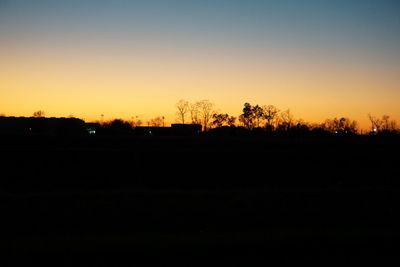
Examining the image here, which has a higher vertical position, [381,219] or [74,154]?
[74,154]

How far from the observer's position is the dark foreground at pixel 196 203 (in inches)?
418

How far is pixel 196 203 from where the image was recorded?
63.4ft

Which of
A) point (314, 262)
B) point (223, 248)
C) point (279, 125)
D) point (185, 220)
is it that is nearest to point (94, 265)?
point (223, 248)

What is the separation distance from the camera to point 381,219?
56.0 feet

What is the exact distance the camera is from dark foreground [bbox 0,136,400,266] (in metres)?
10.6

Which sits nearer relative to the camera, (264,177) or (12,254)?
(12,254)

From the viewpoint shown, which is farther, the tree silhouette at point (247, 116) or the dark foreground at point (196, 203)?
the tree silhouette at point (247, 116)

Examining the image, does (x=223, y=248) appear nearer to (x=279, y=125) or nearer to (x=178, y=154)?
(x=178, y=154)

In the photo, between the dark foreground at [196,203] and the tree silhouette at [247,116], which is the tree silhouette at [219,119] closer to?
the tree silhouette at [247,116]

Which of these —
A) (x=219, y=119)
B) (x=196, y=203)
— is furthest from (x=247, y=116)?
(x=196, y=203)

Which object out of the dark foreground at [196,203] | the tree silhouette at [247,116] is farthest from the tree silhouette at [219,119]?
the dark foreground at [196,203]

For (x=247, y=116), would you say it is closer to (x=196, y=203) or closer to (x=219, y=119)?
(x=219, y=119)

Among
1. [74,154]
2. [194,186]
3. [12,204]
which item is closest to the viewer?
[12,204]

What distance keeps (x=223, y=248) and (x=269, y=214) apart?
27.1 feet
